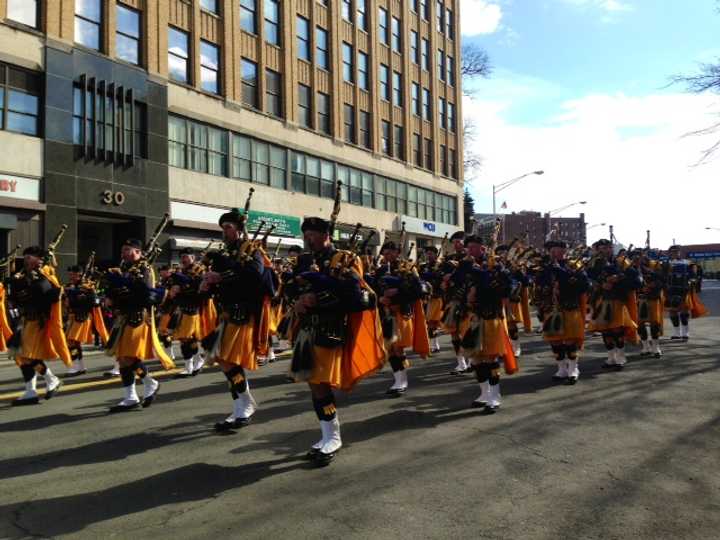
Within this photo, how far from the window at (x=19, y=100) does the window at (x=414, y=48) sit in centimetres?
2625

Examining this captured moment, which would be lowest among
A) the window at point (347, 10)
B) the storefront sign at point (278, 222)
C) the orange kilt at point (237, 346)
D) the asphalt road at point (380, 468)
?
the asphalt road at point (380, 468)

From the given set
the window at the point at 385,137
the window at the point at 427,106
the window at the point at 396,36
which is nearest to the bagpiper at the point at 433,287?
the window at the point at 385,137

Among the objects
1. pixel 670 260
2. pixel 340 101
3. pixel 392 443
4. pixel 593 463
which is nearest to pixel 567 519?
pixel 593 463

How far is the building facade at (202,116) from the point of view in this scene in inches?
753

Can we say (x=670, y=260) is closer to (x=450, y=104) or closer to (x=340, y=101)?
(x=340, y=101)

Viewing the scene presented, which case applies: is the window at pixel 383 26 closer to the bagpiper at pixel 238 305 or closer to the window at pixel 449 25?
the window at pixel 449 25

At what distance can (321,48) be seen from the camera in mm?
31703

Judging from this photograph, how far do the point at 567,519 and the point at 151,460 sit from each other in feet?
11.6

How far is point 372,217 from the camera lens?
3525 centimetres

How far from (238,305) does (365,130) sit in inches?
1179

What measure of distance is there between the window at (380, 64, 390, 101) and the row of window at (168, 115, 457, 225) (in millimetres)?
5209

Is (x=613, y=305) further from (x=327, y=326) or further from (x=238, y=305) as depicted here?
(x=238, y=305)

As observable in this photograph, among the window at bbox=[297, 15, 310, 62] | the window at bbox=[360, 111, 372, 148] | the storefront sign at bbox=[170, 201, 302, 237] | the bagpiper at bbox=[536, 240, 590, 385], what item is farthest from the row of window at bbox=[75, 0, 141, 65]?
the bagpiper at bbox=[536, 240, 590, 385]

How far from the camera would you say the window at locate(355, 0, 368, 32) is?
34.7m
